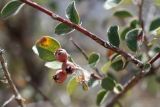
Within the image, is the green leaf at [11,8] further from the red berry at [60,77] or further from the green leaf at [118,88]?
the green leaf at [118,88]

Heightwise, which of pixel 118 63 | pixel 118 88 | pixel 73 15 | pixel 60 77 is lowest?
pixel 118 88

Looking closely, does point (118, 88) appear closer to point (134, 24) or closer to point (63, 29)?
point (134, 24)

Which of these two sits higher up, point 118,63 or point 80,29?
point 80,29

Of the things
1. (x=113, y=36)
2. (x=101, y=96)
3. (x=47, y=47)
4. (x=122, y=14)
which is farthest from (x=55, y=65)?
(x=122, y=14)

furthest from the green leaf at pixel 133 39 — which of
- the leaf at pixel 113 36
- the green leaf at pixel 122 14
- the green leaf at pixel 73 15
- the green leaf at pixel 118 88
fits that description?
the green leaf at pixel 122 14

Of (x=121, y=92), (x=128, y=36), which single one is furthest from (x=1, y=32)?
(x=128, y=36)

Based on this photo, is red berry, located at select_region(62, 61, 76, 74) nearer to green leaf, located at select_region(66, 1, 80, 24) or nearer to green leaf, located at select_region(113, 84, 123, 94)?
green leaf, located at select_region(66, 1, 80, 24)
